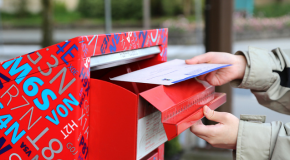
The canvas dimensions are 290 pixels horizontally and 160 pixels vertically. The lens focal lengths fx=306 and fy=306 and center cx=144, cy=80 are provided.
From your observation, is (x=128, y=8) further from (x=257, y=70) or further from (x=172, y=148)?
(x=257, y=70)

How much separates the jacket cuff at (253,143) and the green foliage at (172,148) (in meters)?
2.30

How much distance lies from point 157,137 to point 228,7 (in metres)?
2.27

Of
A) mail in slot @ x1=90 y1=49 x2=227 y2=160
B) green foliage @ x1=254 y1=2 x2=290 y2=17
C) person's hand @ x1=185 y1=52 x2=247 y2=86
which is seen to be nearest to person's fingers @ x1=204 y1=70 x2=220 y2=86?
person's hand @ x1=185 y1=52 x2=247 y2=86

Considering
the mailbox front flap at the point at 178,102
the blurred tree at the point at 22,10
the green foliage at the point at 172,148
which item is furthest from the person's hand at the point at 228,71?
the blurred tree at the point at 22,10

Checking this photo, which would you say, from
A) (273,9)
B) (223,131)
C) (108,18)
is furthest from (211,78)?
(108,18)

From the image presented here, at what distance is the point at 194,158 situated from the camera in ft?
10.5

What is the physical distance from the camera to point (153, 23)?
4.66 metres

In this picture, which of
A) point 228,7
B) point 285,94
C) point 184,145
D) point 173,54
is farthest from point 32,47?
point 285,94

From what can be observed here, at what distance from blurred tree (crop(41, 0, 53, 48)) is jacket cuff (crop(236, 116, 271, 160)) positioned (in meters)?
3.91

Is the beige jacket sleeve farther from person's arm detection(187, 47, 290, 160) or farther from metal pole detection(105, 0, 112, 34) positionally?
metal pole detection(105, 0, 112, 34)

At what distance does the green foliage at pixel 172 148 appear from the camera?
10.6 feet

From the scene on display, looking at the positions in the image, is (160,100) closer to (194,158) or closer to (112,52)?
(112,52)

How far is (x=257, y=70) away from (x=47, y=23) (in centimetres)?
387

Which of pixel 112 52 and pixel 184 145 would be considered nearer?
pixel 112 52
